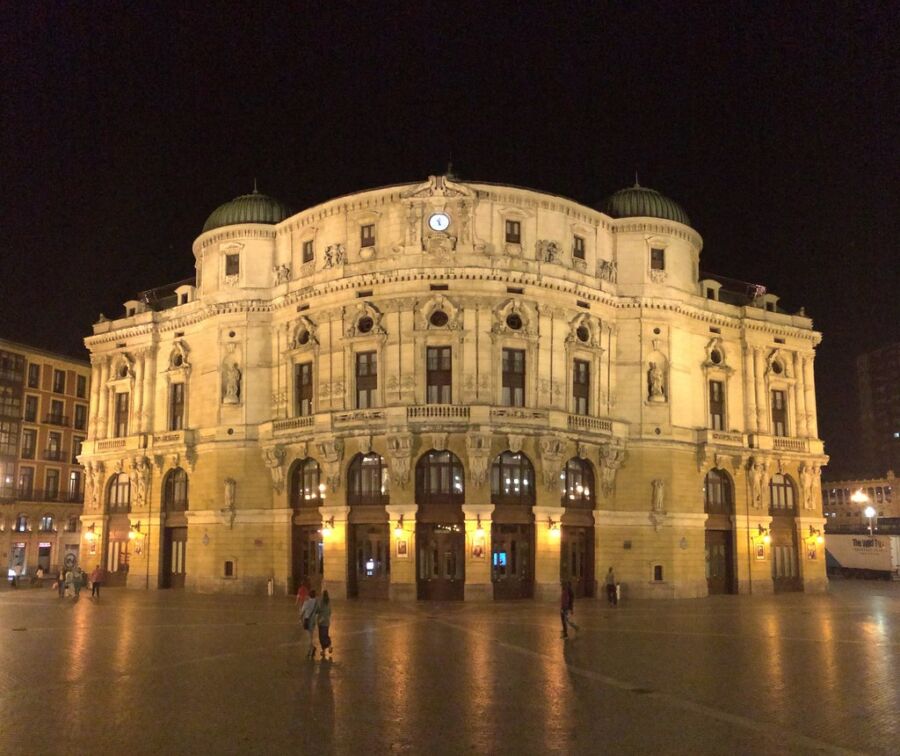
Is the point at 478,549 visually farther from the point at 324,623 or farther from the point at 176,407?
the point at 176,407

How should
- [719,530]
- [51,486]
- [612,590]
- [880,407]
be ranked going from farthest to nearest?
1. [880,407]
2. [51,486]
3. [719,530]
4. [612,590]

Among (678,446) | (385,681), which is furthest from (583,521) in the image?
(385,681)

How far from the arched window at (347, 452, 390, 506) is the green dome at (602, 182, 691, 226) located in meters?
24.2

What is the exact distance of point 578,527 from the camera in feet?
183

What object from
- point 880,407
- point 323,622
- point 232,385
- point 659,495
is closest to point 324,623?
point 323,622

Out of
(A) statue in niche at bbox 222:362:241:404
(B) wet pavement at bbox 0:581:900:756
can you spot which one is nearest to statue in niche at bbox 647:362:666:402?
(B) wet pavement at bbox 0:581:900:756

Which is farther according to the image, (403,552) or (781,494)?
(781,494)

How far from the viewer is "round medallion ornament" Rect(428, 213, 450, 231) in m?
54.7

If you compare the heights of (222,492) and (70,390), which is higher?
(70,390)

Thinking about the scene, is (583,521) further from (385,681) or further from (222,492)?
(385,681)

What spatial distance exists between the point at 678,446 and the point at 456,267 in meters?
18.8

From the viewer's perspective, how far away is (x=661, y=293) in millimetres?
59906

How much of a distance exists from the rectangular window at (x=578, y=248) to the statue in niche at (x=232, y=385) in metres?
23.3

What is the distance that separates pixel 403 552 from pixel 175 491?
20753 millimetres
